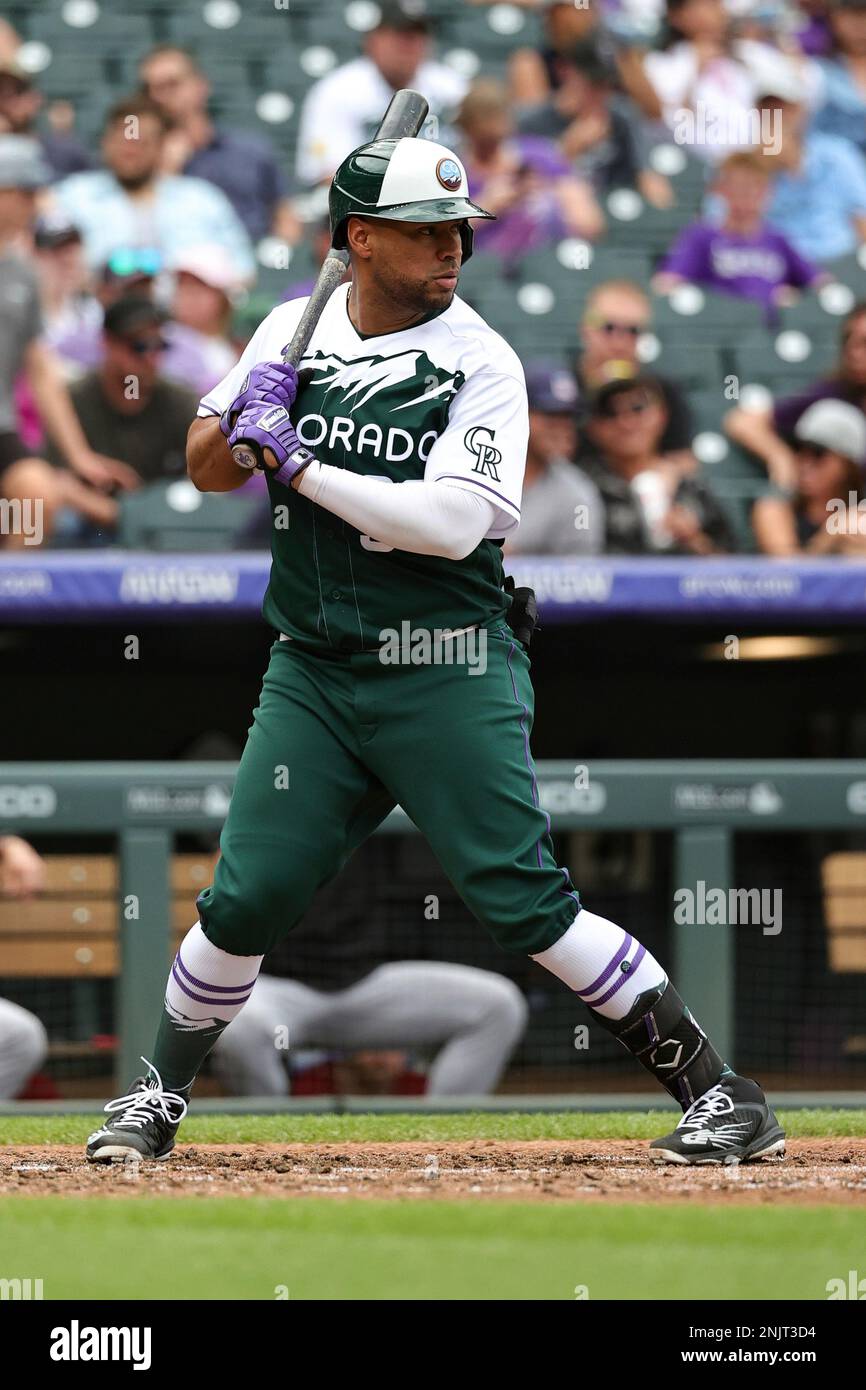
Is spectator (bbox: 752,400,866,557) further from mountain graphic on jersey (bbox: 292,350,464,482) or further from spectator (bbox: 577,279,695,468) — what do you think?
mountain graphic on jersey (bbox: 292,350,464,482)

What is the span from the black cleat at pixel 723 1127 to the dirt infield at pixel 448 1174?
0.11 ft

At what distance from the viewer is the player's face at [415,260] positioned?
134 inches

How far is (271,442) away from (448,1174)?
134cm

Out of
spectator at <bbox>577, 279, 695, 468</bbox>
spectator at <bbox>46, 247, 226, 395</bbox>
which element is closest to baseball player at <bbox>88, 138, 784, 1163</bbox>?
spectator at <bbox>577, 279, 695, 468</bbox>

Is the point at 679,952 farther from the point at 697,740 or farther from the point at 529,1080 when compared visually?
the point at 697,740

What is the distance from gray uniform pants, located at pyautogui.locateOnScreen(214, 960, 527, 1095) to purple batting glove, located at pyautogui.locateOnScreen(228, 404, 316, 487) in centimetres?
271

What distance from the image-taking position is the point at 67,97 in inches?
398

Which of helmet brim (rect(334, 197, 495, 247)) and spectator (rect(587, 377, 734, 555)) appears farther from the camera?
spectator (rect(587, 377, 734, 555))

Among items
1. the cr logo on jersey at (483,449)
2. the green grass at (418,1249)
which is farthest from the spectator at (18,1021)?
the cr logo on jersey at (483,449)

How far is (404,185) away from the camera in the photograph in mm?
3391

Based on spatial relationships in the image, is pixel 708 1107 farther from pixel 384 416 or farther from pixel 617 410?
pixel 617 410

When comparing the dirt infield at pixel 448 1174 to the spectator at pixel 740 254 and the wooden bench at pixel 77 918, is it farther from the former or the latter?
the spectator at pixel 740 254

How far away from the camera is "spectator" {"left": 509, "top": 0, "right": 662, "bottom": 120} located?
33.8 ft
